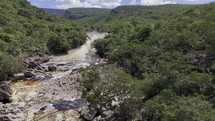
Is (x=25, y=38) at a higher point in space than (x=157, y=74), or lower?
lower

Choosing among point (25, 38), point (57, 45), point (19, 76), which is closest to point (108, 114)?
point (19, 76)

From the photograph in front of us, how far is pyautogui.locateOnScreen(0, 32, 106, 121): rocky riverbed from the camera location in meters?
40.0

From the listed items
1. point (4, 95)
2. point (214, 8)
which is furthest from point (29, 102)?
point (214, 8)

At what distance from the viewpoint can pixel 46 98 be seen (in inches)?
1881

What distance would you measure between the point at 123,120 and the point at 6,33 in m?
60.1

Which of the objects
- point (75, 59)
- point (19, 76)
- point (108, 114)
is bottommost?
point (75, 59)

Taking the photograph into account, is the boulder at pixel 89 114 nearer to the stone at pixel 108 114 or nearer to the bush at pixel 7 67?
the stone at pixel 108 114

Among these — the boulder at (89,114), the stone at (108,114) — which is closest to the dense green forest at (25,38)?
the boulder at (89,114)

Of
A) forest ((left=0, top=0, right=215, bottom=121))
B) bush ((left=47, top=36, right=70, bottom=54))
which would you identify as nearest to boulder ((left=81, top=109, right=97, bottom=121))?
forest ((left=0, top=0, right=215, bottom=121))

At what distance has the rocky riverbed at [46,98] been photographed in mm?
40000

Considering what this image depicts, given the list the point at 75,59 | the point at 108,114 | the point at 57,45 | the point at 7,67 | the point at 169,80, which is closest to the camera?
the point at 169,80

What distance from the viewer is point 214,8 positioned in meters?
62.0

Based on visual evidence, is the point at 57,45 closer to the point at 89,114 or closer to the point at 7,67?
the point at 7,67

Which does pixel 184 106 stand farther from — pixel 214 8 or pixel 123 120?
pixel 214 8
